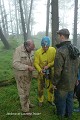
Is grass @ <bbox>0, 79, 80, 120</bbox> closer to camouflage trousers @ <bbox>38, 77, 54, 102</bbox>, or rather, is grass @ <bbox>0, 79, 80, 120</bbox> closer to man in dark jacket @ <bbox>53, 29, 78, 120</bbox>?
camouflage trousers @ <bbox>38, 77, 54, 102</bbox>

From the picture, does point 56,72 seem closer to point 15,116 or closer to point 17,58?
point 17,58

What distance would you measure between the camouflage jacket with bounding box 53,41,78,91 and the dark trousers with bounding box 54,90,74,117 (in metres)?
0.17

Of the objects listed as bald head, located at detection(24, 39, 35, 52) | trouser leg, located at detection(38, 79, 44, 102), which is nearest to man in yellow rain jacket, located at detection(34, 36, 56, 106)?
trouser leg, located at detection(38, 79, 44, 102)

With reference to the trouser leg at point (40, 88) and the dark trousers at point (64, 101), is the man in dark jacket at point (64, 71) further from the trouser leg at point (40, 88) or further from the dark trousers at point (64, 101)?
the trouser leg at point (40, 88)

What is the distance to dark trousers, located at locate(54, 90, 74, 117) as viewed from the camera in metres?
5.70

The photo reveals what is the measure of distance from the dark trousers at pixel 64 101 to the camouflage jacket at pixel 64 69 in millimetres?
169

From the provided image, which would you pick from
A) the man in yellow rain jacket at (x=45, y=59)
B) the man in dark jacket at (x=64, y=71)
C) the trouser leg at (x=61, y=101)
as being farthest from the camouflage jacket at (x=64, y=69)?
the man in yellow rain jacket at (x=45, y=59)

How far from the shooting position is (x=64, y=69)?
546 cm

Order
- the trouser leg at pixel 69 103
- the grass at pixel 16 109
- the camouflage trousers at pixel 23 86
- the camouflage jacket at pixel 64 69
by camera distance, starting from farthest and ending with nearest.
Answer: the grass at pixel 16 109
the camouflage trousers at pixel 23 86
the trouser leg at pixel 69 103
the camouflage jacket at pixel 64 69

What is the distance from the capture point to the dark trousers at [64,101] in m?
5.70

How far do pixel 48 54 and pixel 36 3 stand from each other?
50.6 meters

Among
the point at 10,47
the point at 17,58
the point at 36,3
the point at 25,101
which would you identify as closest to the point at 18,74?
the point at 17,58

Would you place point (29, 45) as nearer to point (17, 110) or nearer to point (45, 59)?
point (45, 59)

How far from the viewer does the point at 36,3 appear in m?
55.0
